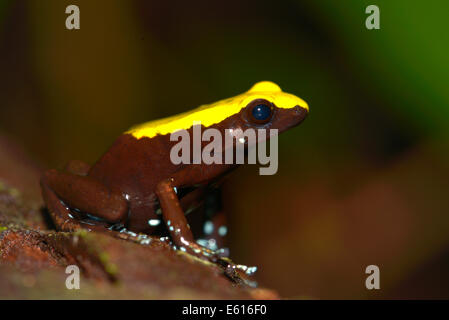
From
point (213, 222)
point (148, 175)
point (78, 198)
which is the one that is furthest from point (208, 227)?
point (78, 198)

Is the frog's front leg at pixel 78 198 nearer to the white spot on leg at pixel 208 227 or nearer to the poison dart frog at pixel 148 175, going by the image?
the poison dart frog at pixel 148 175

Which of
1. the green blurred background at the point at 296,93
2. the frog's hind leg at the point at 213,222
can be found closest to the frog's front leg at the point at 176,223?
the frog's hind leg at the point at 213,222

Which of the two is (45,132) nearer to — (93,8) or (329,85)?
(93,8)

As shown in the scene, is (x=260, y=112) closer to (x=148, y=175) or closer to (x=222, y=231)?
(x=148, y=175)
